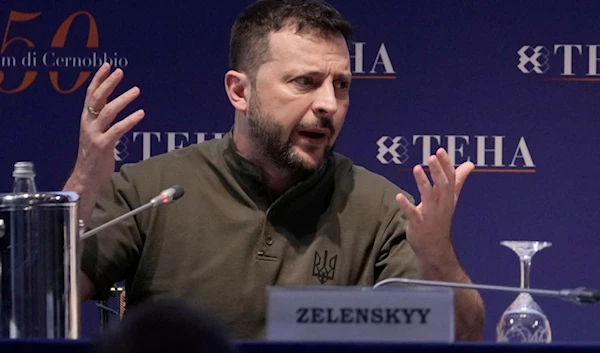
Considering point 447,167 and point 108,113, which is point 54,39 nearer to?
point 108,113

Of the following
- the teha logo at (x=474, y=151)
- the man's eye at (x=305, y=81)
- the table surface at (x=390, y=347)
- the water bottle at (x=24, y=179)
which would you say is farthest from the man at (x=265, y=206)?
the table surface at (x=390, y=347)

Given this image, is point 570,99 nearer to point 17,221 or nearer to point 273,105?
point 273,105

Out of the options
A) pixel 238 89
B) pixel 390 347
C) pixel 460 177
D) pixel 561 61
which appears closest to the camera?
pixel 390 347

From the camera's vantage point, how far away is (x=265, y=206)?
3.05 meters

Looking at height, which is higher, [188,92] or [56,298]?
[188,92]

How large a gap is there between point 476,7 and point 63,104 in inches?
52.3

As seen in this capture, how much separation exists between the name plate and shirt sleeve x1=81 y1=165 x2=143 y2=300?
1.11 meters

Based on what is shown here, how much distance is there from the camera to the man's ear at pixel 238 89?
125 inches

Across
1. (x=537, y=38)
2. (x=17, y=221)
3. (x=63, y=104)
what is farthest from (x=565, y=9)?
(x=17, y=221)

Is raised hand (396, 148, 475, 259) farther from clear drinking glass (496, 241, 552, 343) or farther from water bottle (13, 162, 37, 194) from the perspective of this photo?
water bottle (13, 162, 37, 194)

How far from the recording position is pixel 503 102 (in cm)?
407

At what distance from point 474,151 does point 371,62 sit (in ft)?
1.39

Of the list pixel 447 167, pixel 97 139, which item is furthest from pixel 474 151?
pixel 97 139

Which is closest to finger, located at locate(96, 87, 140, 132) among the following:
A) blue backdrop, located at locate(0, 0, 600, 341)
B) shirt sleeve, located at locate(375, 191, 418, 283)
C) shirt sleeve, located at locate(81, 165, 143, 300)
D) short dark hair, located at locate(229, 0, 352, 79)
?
shirt sleeve, located at locate(81, 165, 143, 300)
